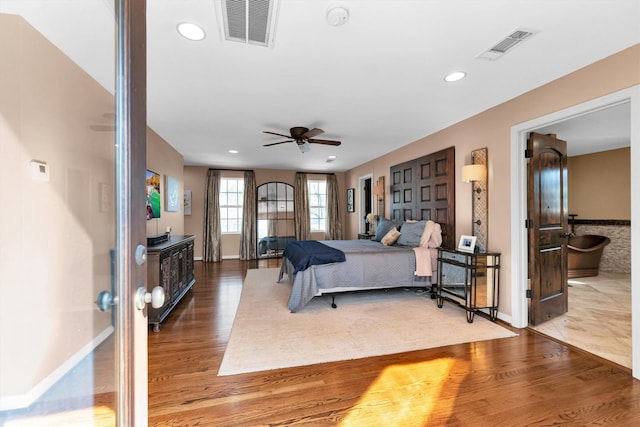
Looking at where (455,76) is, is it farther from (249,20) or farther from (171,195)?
(171,195)

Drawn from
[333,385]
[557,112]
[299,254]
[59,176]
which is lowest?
[333,385]

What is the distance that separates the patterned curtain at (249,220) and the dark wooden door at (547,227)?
5.95 m

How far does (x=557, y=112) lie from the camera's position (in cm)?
250

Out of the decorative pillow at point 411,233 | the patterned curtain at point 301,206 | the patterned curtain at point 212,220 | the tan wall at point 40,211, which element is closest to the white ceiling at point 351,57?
the tan wall at point 40,211

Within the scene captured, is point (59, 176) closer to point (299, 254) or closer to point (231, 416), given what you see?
point (231, 416)

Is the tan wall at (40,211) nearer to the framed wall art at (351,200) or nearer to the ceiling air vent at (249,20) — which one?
the ceiling air vent at (249,20)

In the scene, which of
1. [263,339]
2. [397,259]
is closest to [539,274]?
[397,259]

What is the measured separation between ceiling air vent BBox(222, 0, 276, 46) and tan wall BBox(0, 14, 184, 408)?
91 centimetres

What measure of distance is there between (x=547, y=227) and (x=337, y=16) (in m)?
3.04

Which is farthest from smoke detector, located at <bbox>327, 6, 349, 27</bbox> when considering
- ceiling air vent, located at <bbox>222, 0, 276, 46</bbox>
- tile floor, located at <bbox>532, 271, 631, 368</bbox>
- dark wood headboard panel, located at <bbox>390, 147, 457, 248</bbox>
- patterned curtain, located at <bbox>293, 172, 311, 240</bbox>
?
patterned curtain, located at <bbox>293, 172, 311, 240</bbox>

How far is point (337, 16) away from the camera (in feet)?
5.45

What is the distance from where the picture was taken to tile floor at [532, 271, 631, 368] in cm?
239

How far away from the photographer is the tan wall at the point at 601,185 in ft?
16.4

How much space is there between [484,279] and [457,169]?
1547mm
